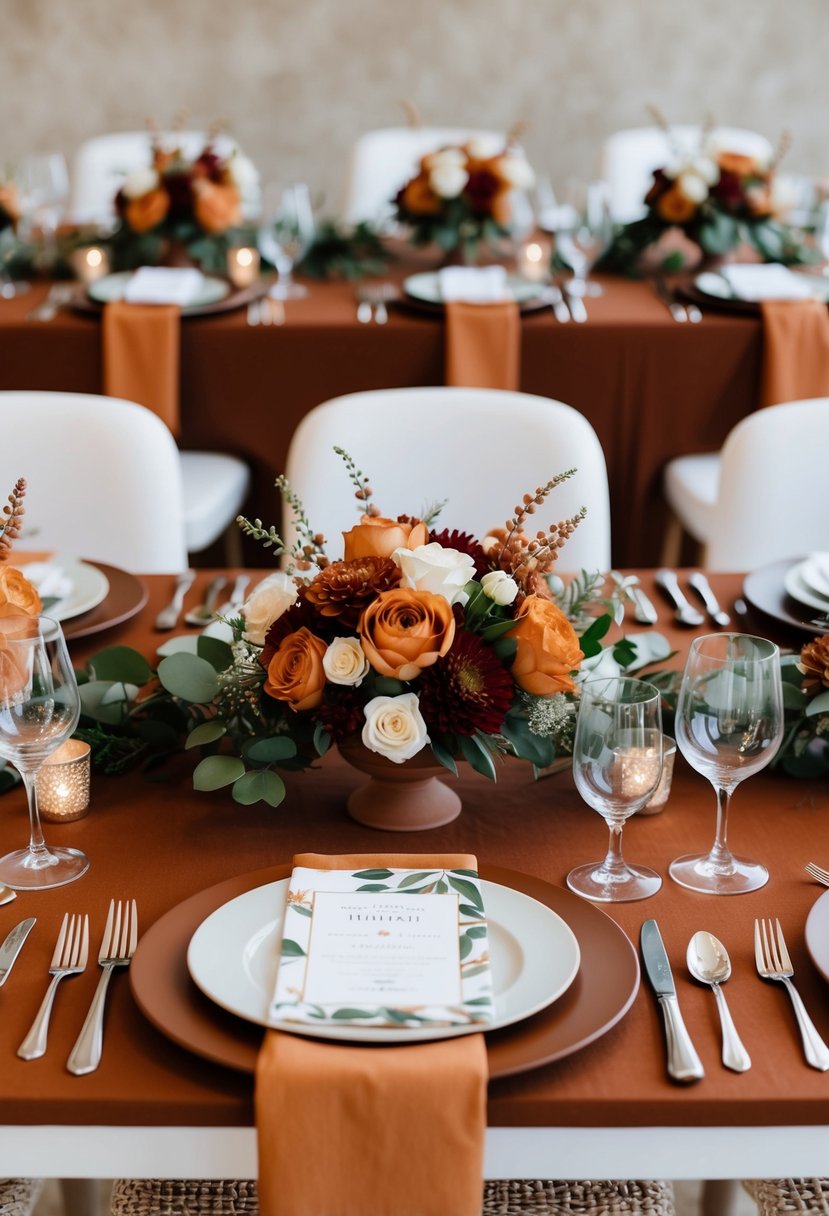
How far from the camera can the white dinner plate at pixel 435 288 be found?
2.90 metres

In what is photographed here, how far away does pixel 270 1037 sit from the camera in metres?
A: 0.87

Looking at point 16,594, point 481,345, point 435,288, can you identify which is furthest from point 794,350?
point 16,594

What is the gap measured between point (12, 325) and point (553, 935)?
224 centimetres

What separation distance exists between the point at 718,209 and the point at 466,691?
7.81 feet

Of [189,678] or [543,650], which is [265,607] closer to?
[189,678]

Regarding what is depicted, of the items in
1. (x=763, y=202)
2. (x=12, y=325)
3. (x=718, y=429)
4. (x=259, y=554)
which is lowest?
(x=259, y=554)

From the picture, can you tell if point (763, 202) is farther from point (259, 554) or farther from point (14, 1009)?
point (14, 1009)

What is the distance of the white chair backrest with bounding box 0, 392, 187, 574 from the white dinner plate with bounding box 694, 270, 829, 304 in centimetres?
139

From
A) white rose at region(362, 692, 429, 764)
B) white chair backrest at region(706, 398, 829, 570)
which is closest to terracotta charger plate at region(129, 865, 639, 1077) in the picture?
white rose at region(362, 692, 429, 764)

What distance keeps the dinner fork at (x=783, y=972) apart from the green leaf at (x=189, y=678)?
1.77 ft

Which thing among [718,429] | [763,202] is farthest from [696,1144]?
[763,202]

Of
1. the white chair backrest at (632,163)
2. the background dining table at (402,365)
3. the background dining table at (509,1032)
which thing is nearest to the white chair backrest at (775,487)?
the background dining table at (402,365)

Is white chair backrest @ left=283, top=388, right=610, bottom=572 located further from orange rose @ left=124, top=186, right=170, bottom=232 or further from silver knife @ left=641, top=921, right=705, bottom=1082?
orange rose @ left=124, top=186, right=170, bottom=232

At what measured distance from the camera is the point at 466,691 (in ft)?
3.58
